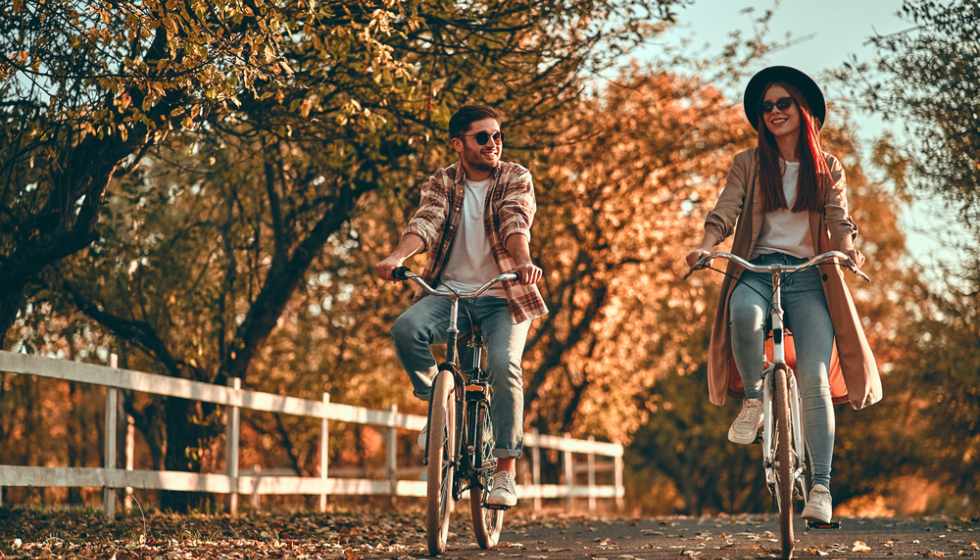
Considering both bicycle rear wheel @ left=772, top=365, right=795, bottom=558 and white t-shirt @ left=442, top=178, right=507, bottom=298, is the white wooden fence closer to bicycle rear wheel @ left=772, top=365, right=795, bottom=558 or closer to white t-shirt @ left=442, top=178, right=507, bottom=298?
white t-shirt @ left=442, top=178, right=507, bottom=298

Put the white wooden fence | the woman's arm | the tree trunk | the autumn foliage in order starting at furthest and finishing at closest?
the tree trunk → the autumn foliage → the white wooden fence → the woman's arm

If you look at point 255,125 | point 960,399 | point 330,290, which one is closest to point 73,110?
point 255,125

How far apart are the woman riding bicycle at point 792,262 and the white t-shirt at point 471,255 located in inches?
44.2

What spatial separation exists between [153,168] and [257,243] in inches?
86.5

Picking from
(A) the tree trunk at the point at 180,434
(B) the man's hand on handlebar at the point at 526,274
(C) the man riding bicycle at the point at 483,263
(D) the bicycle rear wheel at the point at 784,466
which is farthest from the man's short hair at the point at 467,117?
(A) the tree trunk at the point at 180,434

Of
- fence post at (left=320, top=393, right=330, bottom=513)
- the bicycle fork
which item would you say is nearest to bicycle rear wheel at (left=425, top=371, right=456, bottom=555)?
the bicycle fork

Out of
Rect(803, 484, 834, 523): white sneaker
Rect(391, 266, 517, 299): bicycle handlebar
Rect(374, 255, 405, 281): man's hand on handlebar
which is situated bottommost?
Rect(803, 484, 834, 523): white sneaker

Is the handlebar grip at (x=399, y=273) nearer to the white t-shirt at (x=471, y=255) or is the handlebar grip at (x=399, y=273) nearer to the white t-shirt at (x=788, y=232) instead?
the white t-shirt at (x=471, y=255)

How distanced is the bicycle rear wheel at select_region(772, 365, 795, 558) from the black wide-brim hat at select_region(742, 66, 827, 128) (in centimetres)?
153

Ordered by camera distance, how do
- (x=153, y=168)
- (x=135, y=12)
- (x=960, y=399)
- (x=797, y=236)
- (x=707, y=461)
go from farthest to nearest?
(x=707, y=461) → (x=960, y=399) → (x=153, y=168) → (x=135, y=12) → (x=797, y=236)

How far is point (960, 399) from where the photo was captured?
22516 millimetres

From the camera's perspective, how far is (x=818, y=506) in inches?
235

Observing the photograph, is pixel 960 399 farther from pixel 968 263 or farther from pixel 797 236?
pixel 797 236

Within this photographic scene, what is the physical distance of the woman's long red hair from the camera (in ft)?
21.4
